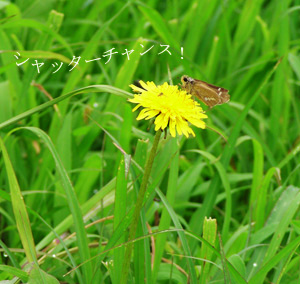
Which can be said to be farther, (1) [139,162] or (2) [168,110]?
(1) [139,162]

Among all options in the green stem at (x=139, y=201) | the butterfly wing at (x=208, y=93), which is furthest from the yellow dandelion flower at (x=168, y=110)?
the butterfly wing at (x=208, y=93)

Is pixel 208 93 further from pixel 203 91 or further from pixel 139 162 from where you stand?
pixel 139 162

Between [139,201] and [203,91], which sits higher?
[203,91]

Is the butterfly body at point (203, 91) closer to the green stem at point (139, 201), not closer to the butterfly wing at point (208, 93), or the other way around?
the butterfly wing at point (208, 93)

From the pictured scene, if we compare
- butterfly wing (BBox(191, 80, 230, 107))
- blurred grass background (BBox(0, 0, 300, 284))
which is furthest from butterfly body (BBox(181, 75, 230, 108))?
blurred grass background (BBox(0, 0, 300, 284))

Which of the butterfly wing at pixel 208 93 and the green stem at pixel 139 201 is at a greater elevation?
the butterfly wing at pixel 208 93

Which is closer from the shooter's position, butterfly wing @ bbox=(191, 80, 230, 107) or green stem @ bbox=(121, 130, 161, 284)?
green stem @ bbox=(121, 130, 161, 284)

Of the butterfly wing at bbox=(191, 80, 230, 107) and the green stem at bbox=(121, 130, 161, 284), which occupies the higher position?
the butterfly wing at bbox=(191, 80, 230, 107)

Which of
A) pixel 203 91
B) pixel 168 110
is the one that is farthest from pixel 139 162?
pixel 168 110

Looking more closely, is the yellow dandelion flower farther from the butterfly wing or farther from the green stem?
the butterfly wing
